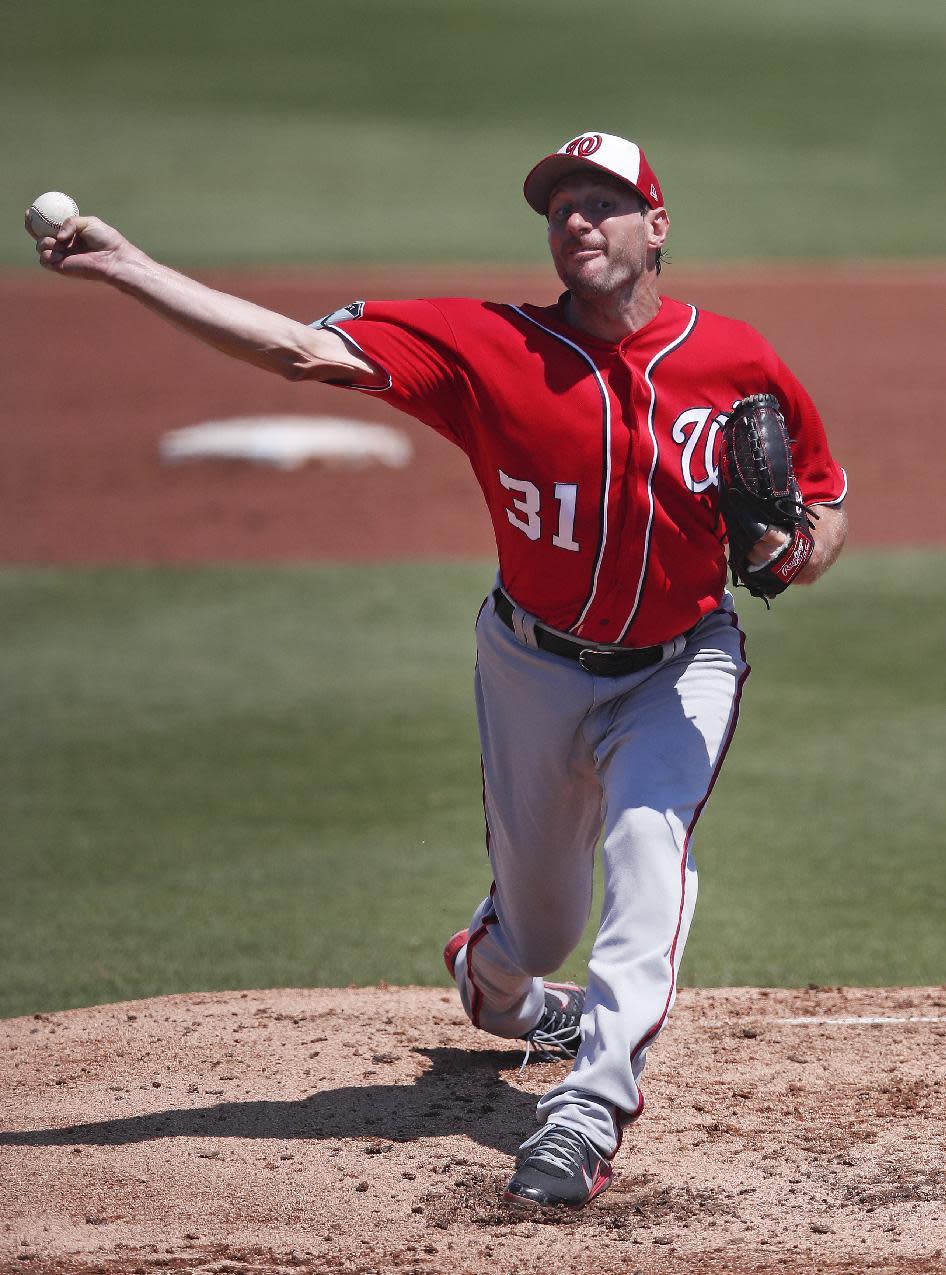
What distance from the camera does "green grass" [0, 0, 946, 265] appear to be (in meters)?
21.8

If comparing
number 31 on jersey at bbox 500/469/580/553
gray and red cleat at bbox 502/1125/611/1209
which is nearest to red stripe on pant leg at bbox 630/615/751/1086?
gray and red cleat at bbox 502/1125/611/1209

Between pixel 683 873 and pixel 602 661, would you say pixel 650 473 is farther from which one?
pixel 683 873

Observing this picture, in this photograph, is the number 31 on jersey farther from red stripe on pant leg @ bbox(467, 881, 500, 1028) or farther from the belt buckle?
red stripe on pant leg @ bbox(467, 881, 500, 1028)

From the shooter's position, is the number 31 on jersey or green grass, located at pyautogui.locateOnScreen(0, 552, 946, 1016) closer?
the number 31 on jersey

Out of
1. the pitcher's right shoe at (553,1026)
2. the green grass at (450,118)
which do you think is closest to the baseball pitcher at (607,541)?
the pitcher's right shoe at (553,1026)

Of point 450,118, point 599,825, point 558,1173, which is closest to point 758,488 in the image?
point 599,825

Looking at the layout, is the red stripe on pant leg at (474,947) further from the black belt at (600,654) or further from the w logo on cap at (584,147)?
the w logo on cap at (584,147)

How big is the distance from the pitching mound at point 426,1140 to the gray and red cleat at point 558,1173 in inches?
1.6

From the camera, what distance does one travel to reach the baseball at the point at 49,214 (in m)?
3.42

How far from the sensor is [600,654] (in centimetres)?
381

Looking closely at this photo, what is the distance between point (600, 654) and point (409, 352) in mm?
747

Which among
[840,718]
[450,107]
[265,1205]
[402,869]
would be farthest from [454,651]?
[450,107]

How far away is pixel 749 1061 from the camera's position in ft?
14.2

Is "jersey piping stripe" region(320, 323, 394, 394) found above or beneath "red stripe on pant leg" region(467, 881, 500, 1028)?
above
